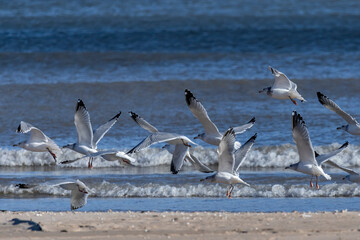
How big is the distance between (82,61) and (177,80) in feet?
12.4

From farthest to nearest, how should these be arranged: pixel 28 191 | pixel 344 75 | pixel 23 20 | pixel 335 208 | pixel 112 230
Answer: pixel 23 20 < pixel 344 75 < pixel 28 191 < pixel 335 208 < pixel 112 230

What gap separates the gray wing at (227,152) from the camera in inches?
319

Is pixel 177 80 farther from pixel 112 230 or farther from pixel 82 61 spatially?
pixel 112 230

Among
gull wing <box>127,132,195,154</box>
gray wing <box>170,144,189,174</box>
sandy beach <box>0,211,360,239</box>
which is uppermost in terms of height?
gull wing <box>127,132,195,154</box>

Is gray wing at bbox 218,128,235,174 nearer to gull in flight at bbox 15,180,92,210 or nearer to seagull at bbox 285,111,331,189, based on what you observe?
seagull at bbox 285,111,331,189

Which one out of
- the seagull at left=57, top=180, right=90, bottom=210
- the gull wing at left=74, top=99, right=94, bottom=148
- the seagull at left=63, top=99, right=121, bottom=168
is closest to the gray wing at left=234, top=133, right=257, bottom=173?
the seagull at left=63, top=99, right=121, bottom=168

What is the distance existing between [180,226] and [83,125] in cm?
278

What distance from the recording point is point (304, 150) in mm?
8602

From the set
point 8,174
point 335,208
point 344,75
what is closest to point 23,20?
point 344,75

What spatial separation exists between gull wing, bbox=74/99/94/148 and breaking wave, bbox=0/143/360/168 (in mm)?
2094

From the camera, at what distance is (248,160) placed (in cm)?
1150

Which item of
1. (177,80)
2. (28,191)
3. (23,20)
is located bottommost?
(28,191)

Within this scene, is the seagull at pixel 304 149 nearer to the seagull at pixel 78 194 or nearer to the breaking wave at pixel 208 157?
the seagull at pixel 78 194

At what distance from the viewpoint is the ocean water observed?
966cm
